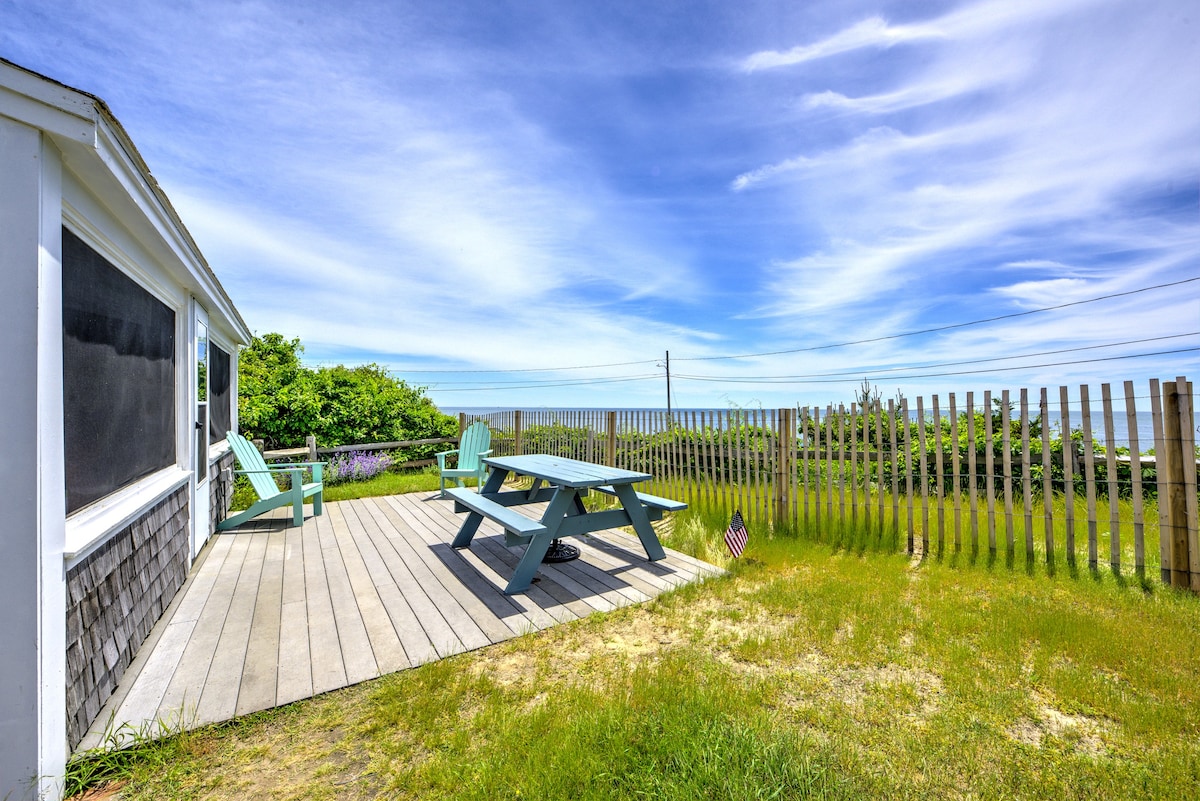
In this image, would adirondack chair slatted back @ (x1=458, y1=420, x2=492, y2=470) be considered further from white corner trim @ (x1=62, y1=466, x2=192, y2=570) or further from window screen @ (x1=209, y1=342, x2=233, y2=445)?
white corner trim @ (x1=62, y1=466, x2=192, y2=570)

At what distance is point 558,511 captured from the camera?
339 centimetres

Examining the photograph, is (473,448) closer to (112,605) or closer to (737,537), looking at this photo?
(737,537)

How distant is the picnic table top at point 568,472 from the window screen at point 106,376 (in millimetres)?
2430

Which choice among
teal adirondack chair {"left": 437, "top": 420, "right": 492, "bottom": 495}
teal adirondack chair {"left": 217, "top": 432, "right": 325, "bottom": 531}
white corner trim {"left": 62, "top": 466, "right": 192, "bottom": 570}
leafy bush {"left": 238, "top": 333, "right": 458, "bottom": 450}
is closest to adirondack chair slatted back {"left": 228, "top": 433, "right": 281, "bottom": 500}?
teal adirondack chair {"left": 217, "top": 432, "right": 325, "bottom": 531}

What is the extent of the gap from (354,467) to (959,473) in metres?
9.36

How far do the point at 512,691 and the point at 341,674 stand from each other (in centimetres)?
87

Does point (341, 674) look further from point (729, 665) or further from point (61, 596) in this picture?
point (729, 665)

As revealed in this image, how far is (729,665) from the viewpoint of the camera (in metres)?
2.30

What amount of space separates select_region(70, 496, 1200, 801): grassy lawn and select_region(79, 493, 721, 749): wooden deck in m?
0.21

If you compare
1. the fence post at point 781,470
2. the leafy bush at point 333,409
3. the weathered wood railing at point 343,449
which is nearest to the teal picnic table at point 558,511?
the fence post at point 781,470

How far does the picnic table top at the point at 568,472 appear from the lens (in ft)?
10.9

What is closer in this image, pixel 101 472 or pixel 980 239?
pixel 101 472

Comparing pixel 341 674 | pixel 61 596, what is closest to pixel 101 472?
pixel 61 596

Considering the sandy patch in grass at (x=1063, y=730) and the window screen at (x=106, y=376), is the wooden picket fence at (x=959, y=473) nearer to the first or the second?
the sandy patch in grass at (x=1063, y=730)
